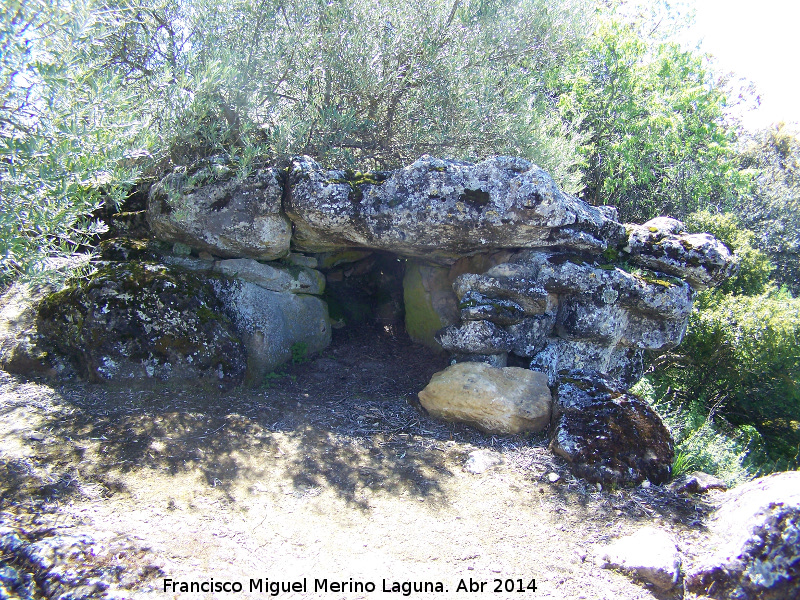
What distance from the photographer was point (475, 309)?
6.32 m

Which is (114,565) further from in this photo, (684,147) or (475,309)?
(684,147)

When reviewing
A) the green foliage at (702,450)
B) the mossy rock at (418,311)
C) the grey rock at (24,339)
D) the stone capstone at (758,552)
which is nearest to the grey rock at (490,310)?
the mossy rock at (418,311)

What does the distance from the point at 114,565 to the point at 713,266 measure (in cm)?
701

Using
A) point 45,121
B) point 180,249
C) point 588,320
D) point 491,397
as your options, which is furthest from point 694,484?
point 180,249

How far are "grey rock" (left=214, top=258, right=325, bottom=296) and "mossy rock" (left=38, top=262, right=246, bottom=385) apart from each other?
2.77ft

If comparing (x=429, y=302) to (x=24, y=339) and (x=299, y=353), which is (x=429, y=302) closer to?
(x=299, y=353)

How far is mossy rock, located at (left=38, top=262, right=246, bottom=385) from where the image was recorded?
5480 millimetres

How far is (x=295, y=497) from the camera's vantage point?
4.28 meters

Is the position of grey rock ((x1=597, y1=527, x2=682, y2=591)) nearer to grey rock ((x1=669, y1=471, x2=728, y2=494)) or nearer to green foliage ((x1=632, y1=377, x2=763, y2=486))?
grey rock ((x1=669, y1=471, x2=728, y2=494))

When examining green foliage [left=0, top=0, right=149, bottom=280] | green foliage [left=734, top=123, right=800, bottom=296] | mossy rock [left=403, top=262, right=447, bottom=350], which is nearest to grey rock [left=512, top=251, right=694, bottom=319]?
mossy rock [left=403, top=262, right=447, bottom=350]

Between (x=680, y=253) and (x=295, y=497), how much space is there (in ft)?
18.2

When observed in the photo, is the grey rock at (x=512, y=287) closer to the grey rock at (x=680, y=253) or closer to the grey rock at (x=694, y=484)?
the grey rock at (x=680, y=253)

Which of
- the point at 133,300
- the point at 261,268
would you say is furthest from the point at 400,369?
the point at 133,300

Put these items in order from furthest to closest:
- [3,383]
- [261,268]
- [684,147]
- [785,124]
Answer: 1. [785,124]
2. [684,147]
3. [261,268]
4. [3,383]
